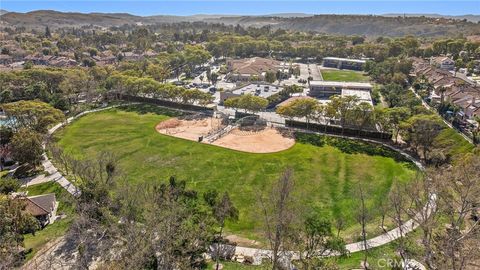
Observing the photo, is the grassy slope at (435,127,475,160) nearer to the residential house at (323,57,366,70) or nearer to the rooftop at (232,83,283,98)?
the rooftop at (232,83,283,98)

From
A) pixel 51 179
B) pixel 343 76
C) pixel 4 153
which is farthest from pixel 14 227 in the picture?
pixel 343 76

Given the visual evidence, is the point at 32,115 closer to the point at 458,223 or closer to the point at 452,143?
the point at 458,223

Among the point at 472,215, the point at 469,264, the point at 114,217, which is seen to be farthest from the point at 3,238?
the point at 472,215

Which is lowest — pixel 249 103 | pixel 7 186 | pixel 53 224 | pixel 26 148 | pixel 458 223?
pixel 53 224

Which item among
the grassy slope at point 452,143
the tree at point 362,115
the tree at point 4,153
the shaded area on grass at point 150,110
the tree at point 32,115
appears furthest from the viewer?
the shaded area on grass at point 150,110

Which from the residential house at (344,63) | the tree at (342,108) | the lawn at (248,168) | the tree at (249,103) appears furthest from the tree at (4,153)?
the residential house at (344,63)

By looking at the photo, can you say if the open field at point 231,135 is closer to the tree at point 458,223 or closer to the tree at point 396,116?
the tree at point 396,116
